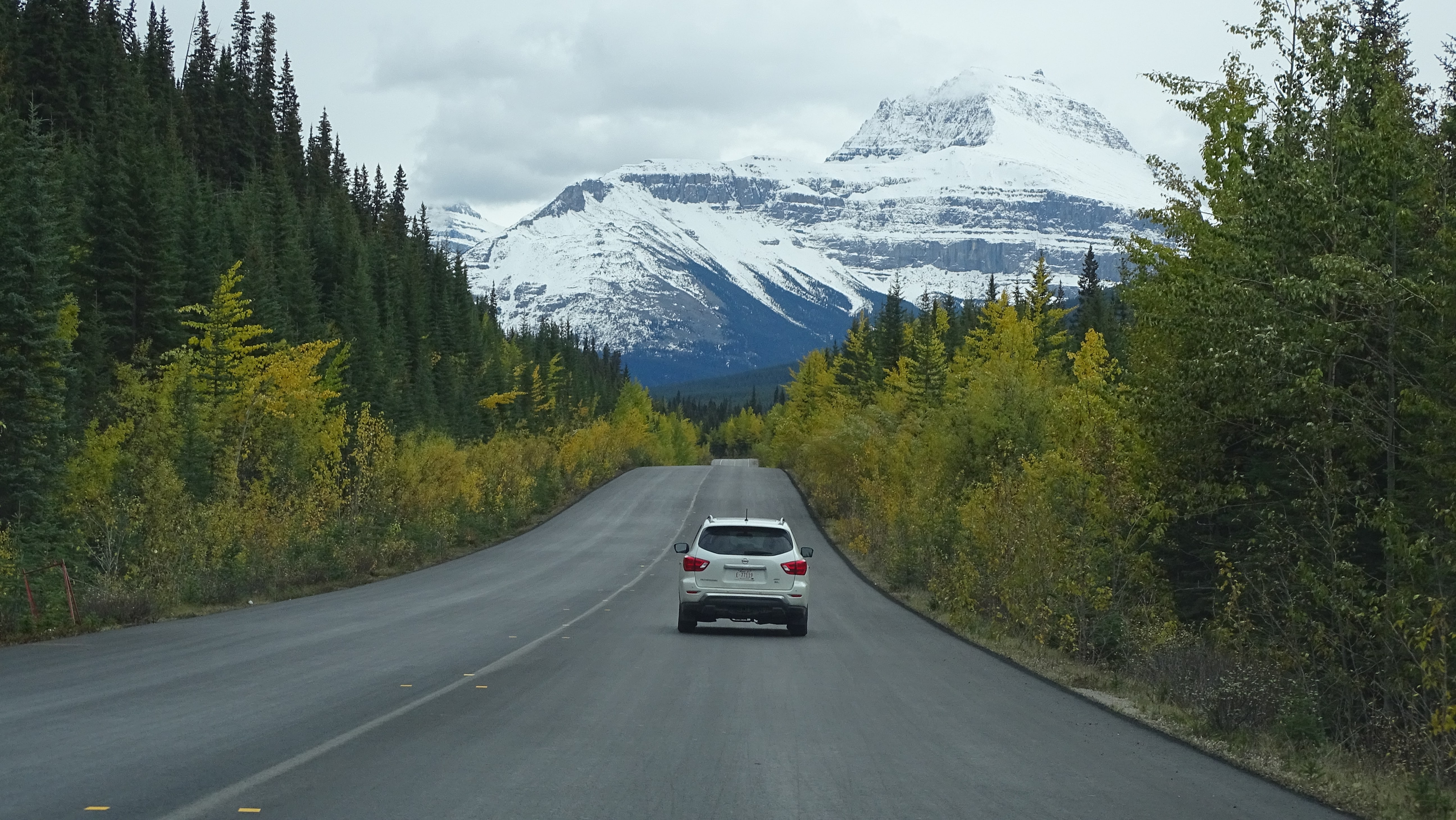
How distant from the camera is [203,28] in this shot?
116m

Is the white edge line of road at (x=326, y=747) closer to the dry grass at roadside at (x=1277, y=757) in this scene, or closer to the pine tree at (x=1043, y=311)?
the dry grass at roadside at (x=1277, y=757)

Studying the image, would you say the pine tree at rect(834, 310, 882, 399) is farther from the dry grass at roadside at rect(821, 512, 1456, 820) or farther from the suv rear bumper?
the dry grass at roadside at rect(821, 512, 1456, 820)

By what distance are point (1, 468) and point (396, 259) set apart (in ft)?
257

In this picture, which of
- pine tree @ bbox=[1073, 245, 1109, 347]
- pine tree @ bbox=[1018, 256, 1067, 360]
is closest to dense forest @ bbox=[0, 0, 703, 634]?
pine tree @ bbox=[1018, 256, 1067, 360]

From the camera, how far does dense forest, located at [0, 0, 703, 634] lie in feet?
97.6

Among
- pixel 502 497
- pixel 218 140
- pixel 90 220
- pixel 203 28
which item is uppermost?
pixel 203 28

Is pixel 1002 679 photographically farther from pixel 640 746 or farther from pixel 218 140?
pixel 218 140

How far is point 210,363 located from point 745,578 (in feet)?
114

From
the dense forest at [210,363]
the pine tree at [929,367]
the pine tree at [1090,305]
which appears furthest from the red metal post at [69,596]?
the pine tree at [1090,305]

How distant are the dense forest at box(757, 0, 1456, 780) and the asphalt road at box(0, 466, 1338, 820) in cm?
207

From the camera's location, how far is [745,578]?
20906 millimetres

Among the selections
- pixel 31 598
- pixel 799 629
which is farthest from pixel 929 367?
pixel 31 598

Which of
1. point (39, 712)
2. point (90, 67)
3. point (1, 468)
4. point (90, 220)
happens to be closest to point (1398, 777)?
point (39, 712)

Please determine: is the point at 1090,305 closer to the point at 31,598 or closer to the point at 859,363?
the point at 859,363
